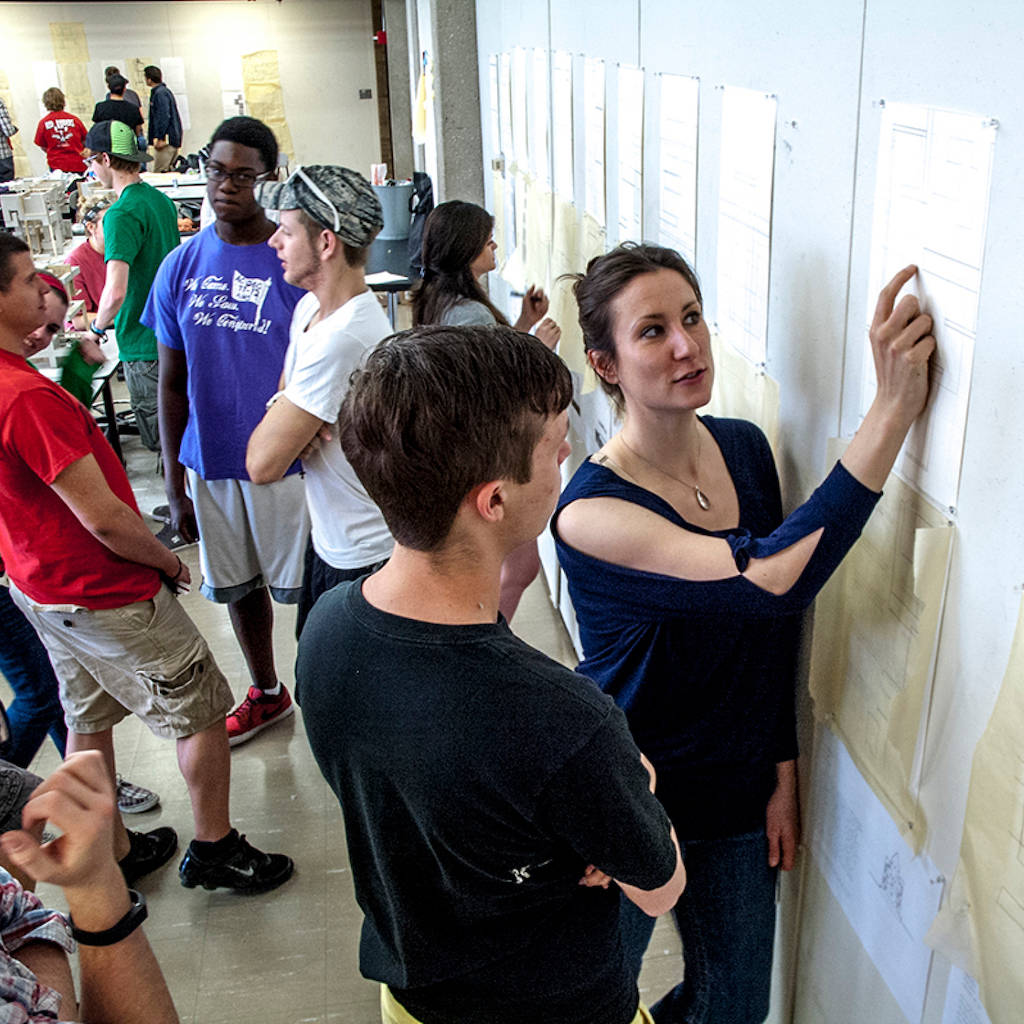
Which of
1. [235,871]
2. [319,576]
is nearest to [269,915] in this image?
[235,871]

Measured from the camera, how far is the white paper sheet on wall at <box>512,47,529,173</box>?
151 inches

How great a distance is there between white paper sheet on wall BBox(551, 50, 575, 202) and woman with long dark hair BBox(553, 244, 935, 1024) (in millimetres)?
1580

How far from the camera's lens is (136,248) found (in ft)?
15.6

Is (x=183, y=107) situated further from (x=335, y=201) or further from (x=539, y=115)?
(x=335, y=201)

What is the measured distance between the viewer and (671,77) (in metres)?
2.01

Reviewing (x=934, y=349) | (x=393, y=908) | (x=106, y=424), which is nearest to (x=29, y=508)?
(x=393, y=908)

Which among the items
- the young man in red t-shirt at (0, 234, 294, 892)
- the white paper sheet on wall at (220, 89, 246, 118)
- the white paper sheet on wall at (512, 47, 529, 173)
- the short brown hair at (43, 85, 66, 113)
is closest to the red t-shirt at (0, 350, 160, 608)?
the young man in red t-shirt at (0, 234, 294, 892)

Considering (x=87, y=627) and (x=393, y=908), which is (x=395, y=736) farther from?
(x=87, y=627)

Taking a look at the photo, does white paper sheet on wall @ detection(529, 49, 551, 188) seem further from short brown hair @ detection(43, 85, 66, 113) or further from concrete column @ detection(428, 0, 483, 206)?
short brown hair @ detection(43, 85, 66, 113)

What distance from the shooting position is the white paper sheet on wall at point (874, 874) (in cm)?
142

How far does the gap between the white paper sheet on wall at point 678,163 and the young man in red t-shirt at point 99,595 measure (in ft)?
4.22

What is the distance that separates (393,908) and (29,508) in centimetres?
142

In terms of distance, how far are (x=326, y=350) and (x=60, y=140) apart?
10626 mm

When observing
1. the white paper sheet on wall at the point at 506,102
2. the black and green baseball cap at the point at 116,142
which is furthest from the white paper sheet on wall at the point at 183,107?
the white paper sheet on wall at the point at 506,102
